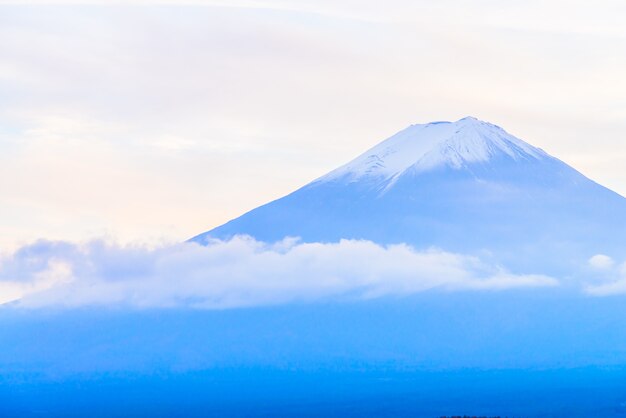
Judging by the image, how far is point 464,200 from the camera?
136m

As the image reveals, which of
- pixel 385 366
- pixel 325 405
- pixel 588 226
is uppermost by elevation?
pixel 588 226

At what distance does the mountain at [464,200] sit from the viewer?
420ft

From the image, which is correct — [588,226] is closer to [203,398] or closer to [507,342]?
[507,342]

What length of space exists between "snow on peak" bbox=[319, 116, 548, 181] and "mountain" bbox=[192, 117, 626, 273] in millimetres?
85

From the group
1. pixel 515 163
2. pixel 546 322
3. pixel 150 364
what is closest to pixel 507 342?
pixel 546 322

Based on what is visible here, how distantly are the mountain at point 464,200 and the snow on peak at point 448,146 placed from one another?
85 millimetres

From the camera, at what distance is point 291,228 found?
132m

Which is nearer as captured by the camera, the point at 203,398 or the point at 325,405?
the point at 325,405

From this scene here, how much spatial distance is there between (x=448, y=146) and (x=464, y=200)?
32.4ft

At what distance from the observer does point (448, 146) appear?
127125 millimetres

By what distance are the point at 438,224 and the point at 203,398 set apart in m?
32.2

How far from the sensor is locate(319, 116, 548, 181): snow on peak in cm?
12650

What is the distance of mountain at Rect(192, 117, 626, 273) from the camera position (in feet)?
420

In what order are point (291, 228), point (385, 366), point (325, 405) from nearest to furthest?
point (325, 405) → point (385, 366) → point (291, 228)
